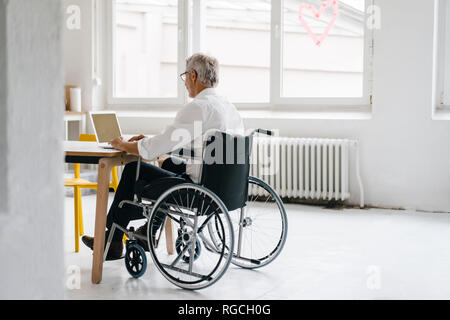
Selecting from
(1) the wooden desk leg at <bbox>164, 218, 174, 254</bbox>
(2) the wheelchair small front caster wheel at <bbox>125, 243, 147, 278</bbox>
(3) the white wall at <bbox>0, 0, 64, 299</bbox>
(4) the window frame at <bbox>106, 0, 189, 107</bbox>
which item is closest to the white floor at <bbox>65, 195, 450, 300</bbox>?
(2) the wheelchair small front caster wheel at <bbox>125, 243, 147, 278</bbox>

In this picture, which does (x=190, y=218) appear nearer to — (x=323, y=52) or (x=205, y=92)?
(x=205, y=92)

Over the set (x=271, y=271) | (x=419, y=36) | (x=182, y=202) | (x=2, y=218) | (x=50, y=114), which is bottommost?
(x=271, y=271)

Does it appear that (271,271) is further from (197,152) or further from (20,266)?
(20,266)

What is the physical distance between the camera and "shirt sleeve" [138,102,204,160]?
9.67ft

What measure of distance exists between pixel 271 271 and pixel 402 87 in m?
2.43

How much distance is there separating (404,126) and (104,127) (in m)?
2.66

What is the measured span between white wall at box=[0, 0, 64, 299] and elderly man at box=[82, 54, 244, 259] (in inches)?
66.2

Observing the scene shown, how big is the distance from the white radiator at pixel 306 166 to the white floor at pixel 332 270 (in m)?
0.64

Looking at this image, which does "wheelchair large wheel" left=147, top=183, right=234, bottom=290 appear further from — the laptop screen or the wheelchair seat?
the laptop screen

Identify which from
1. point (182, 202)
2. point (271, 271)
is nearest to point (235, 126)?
point (182, 202)

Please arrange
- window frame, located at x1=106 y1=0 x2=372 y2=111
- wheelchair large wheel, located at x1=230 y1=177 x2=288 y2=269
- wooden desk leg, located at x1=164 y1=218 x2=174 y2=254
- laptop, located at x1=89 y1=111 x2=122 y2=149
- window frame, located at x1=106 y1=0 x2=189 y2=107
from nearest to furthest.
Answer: wheelchair large wheel, located at x1=230 y1=177 x2=288 y2=269 → laptop, located at x1=89 y1=111 x2=122 y2=149 → wooden desk leg, located at x1=164 y1=218 x2=174 y2=254 → window frame, located at x1=106 y1=0 x2=372 y2=111 → window frame, located at x1=106 y1=0 x2=189 y2=107

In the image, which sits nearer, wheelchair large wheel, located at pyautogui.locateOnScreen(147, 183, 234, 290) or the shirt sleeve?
wheelchair large wheel, located at pyautogui.locateOnScreen(147, 183, 234, 290)

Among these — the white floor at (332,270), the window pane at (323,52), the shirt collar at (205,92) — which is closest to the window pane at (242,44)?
the window pane at (323,52)

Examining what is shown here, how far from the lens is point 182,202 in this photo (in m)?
2.91
